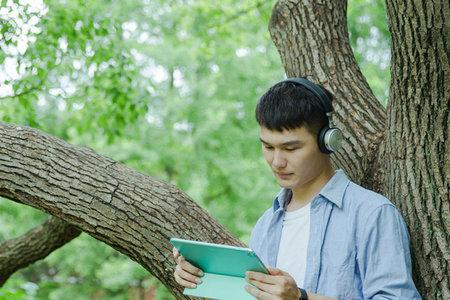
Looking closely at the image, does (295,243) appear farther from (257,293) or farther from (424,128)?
(424,128)

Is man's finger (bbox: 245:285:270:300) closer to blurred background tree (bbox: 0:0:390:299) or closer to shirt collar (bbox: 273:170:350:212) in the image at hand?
shirt collar (bbox: 273:170:350:212)

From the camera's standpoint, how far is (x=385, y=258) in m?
1.82

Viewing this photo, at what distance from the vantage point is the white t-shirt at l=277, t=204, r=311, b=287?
82.8 inches

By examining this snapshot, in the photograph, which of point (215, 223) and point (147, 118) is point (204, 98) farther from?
point (215, 223)

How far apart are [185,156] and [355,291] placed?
417 inches

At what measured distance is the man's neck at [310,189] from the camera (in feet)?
7.07

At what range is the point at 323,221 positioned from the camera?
2.06 m

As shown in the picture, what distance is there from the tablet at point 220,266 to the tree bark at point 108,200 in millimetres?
594

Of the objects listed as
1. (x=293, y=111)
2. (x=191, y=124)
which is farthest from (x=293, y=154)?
(x=191, y=124)

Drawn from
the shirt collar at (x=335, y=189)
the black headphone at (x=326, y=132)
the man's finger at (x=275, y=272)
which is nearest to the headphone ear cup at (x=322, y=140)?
the black headphone at (x=326, y=132)

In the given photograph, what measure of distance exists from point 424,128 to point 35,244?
10.7 ft

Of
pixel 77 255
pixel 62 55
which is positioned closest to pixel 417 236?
pixel 62 55

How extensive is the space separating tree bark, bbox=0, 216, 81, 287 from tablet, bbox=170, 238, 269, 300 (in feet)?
7.43

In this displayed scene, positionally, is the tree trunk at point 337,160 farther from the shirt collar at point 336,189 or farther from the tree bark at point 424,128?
the shirt collar at point 336,189
